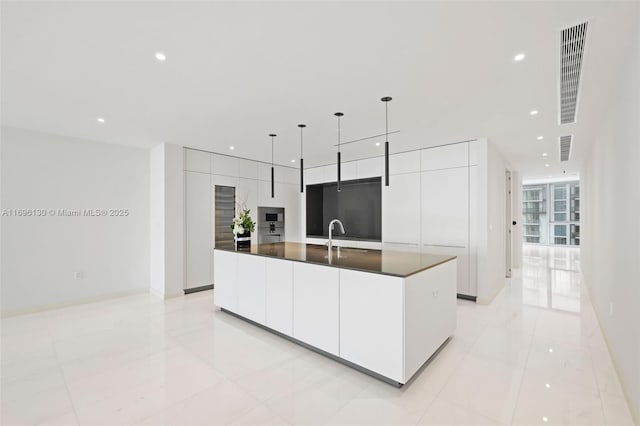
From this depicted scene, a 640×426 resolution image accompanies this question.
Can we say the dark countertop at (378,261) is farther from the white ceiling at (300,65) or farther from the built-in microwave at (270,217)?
the built-in microwave at (270,217)

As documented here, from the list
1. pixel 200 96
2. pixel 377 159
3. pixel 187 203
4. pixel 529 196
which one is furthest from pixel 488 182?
pixel 529 196

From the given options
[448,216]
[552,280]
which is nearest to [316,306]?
[448,216]

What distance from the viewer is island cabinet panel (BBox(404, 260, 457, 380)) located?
235 cm

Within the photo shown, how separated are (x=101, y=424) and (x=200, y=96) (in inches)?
114

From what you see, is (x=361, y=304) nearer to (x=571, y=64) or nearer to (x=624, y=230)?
(x=624, y=230)

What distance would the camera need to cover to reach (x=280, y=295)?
3.28 m

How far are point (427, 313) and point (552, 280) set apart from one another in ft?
17.9

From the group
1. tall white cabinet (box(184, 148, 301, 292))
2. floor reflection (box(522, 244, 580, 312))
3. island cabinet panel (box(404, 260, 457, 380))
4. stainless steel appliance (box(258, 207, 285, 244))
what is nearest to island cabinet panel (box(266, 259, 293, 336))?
island cabinet panel (box(404, 260, 457, 380))

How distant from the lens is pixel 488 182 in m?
4.61

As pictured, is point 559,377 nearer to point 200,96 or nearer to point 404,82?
point 404,82

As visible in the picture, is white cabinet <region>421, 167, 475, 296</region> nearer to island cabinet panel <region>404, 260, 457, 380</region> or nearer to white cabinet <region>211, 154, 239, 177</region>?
island cabinet panel <region>404, 260, 457, 380</region>

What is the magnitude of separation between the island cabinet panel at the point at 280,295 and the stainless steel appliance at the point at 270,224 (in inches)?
124

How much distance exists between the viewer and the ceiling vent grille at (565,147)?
14.9 feet

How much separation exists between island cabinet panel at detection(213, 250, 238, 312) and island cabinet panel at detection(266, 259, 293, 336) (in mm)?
740
